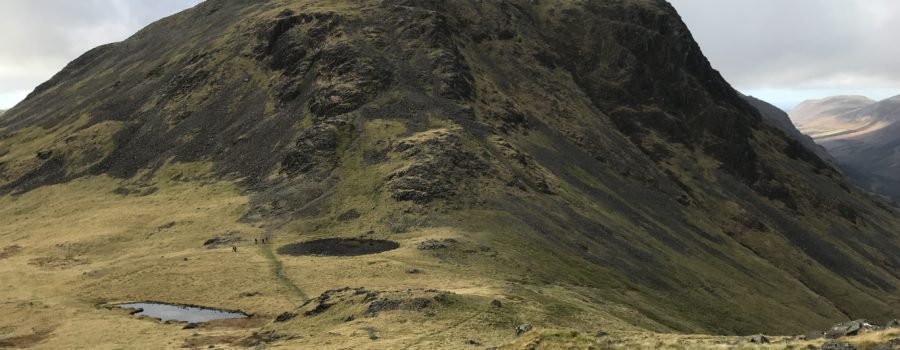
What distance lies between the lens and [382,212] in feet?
360

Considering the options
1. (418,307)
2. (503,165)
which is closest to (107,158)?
(503,165)

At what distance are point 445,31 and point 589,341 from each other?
5912 inches

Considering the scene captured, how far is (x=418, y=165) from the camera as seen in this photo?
395 feet

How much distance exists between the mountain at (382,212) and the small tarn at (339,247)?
59 cm

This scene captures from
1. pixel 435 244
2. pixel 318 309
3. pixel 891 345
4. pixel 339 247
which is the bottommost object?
pixel 318 309

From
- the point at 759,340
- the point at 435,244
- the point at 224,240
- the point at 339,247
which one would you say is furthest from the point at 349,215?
the point at 759,340

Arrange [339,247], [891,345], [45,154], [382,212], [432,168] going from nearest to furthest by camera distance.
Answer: [891,345] → [339,247] → [382,212] → [432,168] → [45,154]

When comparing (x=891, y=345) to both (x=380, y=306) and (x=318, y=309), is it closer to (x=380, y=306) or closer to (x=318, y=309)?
(x=380, y=306)

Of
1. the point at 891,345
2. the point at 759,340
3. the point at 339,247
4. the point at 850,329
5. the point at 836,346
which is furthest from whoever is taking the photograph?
the point at 339,247

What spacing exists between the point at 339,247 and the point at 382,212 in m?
13.9

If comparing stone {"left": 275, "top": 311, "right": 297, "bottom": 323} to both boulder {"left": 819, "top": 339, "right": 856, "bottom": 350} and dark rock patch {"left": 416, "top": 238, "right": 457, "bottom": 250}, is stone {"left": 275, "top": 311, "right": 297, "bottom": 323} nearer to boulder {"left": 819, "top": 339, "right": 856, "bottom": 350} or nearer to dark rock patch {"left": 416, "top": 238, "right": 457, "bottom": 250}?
dark rock patch {"left": 416, "top": 238, "right": 457, "bottom": 250}

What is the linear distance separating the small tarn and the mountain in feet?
1.94

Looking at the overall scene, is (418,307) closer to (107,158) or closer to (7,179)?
(107,158)

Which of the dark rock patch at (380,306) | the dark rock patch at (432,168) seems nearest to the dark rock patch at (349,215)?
the dark rock patch at (432,168)
